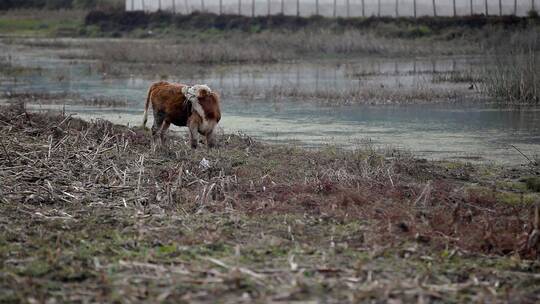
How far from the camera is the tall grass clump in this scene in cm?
2159

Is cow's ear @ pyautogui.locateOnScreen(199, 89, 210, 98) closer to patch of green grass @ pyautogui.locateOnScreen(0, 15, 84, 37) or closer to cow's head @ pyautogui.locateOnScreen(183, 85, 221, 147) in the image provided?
cow's head @ pyautogui.locateOnScreen(183, 85, 221, 147)

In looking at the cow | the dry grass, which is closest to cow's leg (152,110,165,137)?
the cow

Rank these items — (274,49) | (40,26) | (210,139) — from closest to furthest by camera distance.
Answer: (210,139) < (274,49) < (40,26)

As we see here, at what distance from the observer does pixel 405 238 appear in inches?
327

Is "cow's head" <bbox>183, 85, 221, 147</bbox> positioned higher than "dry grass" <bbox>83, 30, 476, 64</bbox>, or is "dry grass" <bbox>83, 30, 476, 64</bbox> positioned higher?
"dry grass" <bbox>83, 30, 476, 64</bbox>

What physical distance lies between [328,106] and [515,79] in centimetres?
457

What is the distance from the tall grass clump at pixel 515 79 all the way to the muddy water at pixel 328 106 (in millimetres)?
781

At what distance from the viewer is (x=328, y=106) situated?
2241 cm

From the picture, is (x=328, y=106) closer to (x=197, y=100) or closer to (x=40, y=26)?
(x=197, y=100)

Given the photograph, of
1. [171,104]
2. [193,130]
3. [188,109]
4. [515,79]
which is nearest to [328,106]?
[515,79]

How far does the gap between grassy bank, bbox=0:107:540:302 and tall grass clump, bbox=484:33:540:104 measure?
28.9ft

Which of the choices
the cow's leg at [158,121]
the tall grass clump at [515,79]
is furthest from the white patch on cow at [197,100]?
the tall grass clump at [515,79]

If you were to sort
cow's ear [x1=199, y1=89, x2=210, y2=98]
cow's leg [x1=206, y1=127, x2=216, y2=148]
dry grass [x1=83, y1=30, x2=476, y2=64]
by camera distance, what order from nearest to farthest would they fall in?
1. cow's ear [x1=199, y1=89, x2=210, y2=98]
2. cow's leg [x1=206, y1=127, x2=216, y2=148]
3. dry grass [x1=83, y1=30, x2=476, y2=64]

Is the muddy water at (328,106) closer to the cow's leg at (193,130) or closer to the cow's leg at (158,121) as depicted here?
the cow's leg at (158,121)
